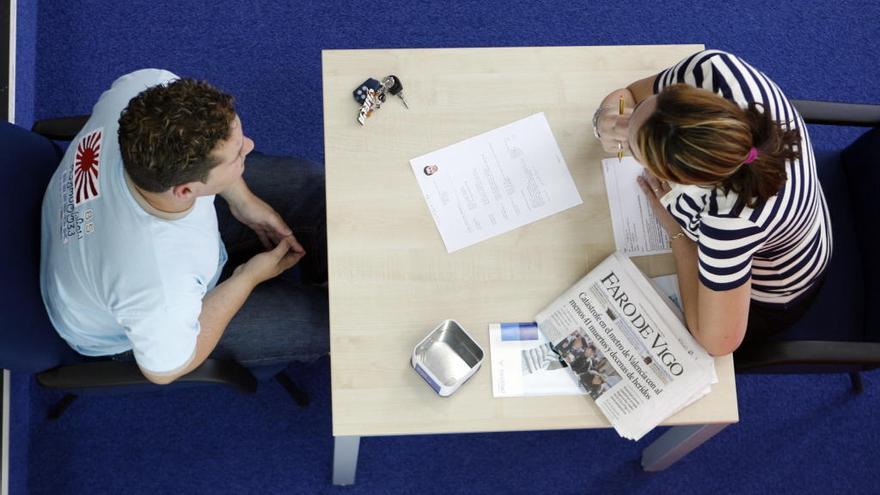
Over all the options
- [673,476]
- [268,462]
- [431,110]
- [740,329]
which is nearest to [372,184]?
[431,110]

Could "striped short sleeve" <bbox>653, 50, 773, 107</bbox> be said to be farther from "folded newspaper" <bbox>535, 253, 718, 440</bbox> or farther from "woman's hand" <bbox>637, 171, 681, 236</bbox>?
"folded newspaper" <bbox>535, 253, 718, 440</bbox>

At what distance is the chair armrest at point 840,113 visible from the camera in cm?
157

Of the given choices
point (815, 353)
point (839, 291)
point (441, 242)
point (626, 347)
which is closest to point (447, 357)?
point (441, 242)

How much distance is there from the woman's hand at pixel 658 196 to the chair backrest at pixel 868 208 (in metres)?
0.58

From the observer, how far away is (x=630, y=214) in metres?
1.44

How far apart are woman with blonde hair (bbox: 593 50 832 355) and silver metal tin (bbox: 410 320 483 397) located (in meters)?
0.42

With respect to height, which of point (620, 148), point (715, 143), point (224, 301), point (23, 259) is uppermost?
point (715, 143)

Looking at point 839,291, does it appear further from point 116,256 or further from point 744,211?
point 116,256

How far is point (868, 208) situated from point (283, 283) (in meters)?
1.38

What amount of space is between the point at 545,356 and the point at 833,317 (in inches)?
29.9

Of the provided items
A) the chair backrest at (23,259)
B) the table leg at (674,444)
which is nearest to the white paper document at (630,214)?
the table leg at (674,444)

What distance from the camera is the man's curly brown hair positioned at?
115 centimetres

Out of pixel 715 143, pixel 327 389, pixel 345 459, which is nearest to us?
pixel 715 143

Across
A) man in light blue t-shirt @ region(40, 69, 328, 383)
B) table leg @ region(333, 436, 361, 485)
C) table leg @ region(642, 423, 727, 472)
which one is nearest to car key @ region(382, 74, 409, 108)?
man in light blue t-shirt @ region(40, 69, 328, 383)
